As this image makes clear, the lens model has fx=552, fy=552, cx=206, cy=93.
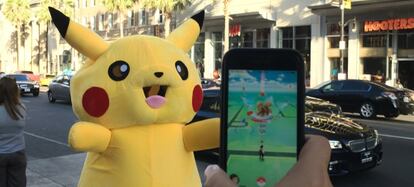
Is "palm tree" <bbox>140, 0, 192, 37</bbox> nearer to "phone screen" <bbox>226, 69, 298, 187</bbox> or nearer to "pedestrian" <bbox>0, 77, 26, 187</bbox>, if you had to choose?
"pedestrian" <bbox>0, 77, 26, 187</bbox>

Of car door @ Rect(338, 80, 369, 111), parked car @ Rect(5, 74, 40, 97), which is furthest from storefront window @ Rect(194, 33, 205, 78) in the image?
car door @ Rect(338, 80, 369, 111)

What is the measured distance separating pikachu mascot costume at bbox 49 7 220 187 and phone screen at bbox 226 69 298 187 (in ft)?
5.23

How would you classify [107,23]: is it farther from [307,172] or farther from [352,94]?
[307,172]

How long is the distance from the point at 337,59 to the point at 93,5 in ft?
111

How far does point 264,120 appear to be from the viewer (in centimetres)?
165

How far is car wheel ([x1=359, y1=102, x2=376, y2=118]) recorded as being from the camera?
60.6 feet

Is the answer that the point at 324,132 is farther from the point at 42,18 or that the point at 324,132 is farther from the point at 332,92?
the point at 42,18

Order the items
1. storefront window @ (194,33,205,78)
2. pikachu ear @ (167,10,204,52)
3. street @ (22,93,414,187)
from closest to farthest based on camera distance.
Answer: pikachu ear @ (167,10,204,52) < street @ (22,93,414,187) < storefront window @ (194,33,205,78)

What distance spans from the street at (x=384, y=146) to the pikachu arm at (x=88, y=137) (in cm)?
479

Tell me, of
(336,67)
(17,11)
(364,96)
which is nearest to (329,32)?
(336,67)

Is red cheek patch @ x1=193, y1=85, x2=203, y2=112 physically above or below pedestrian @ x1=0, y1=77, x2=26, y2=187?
above

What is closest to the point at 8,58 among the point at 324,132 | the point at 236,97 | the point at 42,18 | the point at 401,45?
the point at 42,18

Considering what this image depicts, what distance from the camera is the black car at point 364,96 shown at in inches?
720

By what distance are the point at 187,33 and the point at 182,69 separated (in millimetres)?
487
